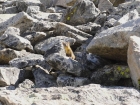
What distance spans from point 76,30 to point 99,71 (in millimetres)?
2933

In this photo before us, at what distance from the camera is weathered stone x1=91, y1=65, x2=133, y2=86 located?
240 inches

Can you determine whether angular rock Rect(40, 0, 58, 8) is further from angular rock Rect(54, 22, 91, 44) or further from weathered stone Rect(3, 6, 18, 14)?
angular rock Rect(54, 22, 91, 44)

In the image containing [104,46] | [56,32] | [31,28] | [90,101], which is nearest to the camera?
[90,101]

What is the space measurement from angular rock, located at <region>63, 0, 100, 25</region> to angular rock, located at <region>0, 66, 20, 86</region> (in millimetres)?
4523

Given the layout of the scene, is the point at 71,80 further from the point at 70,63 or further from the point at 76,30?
the point at 76,30

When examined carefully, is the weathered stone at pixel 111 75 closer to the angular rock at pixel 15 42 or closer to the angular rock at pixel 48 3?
the angular rock at pixel 15 42

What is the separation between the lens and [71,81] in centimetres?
636

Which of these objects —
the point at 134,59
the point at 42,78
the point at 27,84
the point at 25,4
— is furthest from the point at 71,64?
the point at 25,4

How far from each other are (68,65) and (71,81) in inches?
13.3

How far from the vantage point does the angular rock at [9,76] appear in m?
6.57

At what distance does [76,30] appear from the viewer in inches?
361

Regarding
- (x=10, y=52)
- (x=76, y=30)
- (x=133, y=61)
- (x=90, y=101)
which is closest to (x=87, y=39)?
(x=76, y=30)

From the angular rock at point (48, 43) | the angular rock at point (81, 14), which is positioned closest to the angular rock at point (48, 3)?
the angular rock at point (81, 14)

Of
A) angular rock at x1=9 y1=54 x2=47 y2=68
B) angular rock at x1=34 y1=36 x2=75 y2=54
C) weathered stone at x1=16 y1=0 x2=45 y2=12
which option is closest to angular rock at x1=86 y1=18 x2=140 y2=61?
angular rock at x1=9 y1=54 x2=47 y2=68
